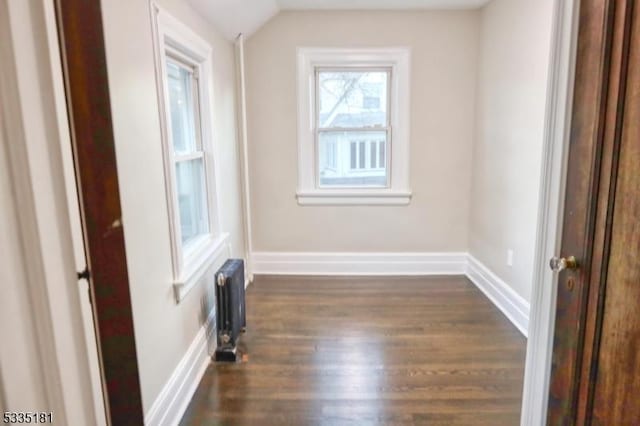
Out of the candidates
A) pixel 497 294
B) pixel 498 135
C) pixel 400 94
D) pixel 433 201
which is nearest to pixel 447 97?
pixel 400 94

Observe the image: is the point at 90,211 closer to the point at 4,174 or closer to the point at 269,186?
the point at 4,174

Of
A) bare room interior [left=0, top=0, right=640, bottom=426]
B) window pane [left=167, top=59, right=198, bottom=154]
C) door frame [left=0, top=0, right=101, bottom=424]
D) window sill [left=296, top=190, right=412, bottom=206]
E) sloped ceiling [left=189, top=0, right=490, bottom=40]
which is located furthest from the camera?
window sill [left=296, top=190, right=412, bottom=206]

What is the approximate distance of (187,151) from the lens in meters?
2.46

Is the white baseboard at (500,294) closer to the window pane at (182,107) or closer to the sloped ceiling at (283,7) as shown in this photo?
the sloped ceiling at (283,7)

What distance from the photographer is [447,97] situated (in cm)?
363

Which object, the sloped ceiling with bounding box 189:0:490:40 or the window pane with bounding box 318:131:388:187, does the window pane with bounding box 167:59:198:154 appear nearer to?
the sloped ceiling with bounding box 189:0:490:40

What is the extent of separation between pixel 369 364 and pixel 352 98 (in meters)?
2.42

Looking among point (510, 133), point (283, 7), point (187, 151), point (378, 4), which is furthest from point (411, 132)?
point (187, 151)

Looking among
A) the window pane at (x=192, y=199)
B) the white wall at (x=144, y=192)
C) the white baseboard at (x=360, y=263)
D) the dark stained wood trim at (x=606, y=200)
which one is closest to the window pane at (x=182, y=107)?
the window pane at (x=192, y=199)

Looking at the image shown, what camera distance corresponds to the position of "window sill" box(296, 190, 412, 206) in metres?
3.80

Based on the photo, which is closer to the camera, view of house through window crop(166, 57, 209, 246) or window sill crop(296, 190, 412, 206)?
view of house through window crop(166, 57, 209, 246)

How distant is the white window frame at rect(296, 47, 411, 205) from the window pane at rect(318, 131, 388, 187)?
0.07m

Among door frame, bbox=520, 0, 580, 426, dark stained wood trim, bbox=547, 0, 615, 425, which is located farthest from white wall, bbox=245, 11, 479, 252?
dark stained wood trim, bbox=547, 0, 615, 425

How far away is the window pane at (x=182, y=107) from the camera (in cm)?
228
